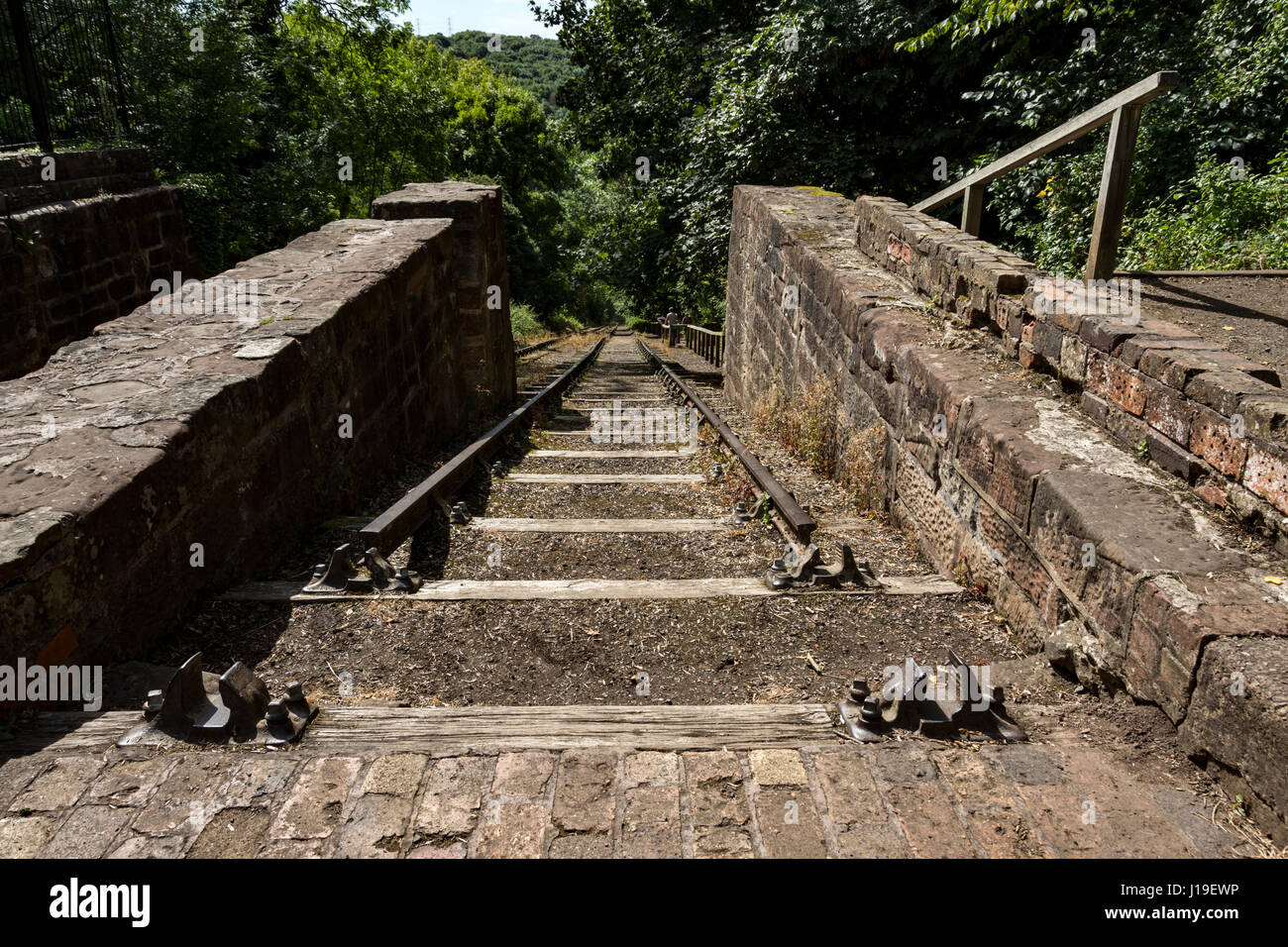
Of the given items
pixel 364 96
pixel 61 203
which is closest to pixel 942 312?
pixel 61 203

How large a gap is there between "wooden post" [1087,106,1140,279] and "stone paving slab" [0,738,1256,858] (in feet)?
9.57

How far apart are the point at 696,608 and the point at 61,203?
594 centimetres

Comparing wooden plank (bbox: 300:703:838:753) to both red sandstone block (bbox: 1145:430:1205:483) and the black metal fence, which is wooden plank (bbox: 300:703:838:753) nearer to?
red sandstone block (bbox: 1145:430:1205:483)

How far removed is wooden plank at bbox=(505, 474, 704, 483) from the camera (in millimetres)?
5621

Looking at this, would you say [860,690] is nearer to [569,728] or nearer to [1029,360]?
[569,728]

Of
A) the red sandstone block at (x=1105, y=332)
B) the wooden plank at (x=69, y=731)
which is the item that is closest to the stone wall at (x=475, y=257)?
the red sandstone block at (x=1105, y=332)

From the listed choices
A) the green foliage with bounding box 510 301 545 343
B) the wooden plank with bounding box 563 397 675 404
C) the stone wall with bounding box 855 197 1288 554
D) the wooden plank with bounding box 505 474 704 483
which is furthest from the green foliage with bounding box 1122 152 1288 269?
the green foliage with bounding box 510 301 545 343

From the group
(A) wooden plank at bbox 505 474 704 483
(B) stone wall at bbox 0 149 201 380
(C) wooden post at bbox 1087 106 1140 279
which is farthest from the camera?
(A) wooden plank at bbox 505 474 704 483

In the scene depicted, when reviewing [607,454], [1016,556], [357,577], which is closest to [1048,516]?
[1016,556]

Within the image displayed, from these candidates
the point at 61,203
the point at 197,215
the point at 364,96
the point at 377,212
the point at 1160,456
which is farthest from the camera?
the point at 364,96

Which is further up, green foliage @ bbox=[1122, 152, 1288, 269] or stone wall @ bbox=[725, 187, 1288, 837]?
green foliage @ bbox=[1122, 152, 1288, 269]
